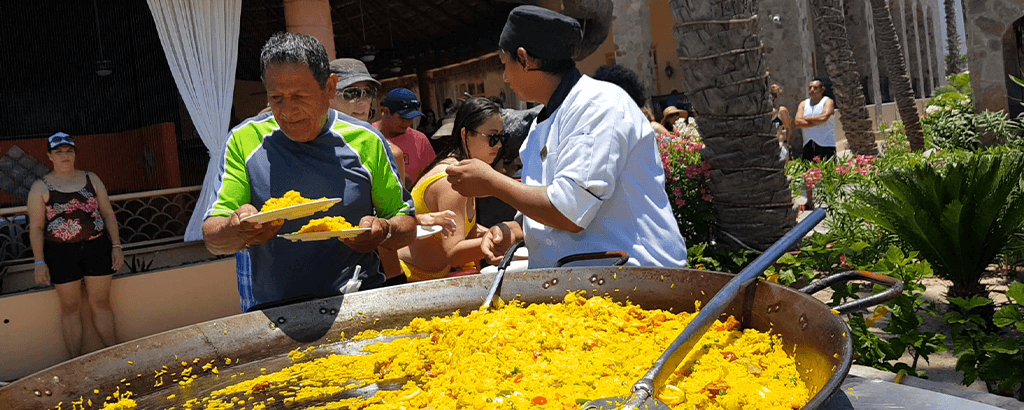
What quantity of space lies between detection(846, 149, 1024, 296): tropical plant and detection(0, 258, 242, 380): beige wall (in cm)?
537

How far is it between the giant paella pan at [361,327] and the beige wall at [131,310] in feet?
16.9

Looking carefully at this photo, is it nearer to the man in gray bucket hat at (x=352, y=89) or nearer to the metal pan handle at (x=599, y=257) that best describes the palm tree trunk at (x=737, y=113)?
the man in gray bucket hat at (x=352, y=89)

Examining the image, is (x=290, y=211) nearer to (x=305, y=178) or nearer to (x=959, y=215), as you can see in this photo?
(x=305, y=178)

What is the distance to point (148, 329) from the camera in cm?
720

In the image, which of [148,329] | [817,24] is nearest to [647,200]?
[148,329]

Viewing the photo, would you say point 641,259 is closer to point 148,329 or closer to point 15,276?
point 148,329

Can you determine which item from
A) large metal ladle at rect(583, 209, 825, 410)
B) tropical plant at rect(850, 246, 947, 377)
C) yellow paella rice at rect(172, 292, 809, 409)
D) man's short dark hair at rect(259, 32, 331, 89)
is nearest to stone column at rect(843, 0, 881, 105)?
tropical plant at rect(850, 246, 947, 377)

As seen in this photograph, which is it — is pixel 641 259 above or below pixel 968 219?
above

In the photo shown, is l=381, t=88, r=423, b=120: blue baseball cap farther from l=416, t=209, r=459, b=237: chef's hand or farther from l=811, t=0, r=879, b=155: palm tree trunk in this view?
l=811, t=0, r=879, b=155: palm tree trunk

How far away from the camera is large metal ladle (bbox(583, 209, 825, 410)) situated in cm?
122

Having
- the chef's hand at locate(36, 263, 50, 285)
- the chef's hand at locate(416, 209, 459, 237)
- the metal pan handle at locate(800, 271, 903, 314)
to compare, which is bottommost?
the chef's hand at locate(36, 263, 50, 285)

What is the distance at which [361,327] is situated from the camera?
2.06m

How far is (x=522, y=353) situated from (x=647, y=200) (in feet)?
2.46

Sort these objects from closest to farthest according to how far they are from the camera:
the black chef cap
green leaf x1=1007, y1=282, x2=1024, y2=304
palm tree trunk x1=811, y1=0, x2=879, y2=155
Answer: the black chef cap → green leaf x1=1007, y1=282, x2=1024, y2=304 → palm tree trunk x1=811, y1=0, x2=879, y2=155
